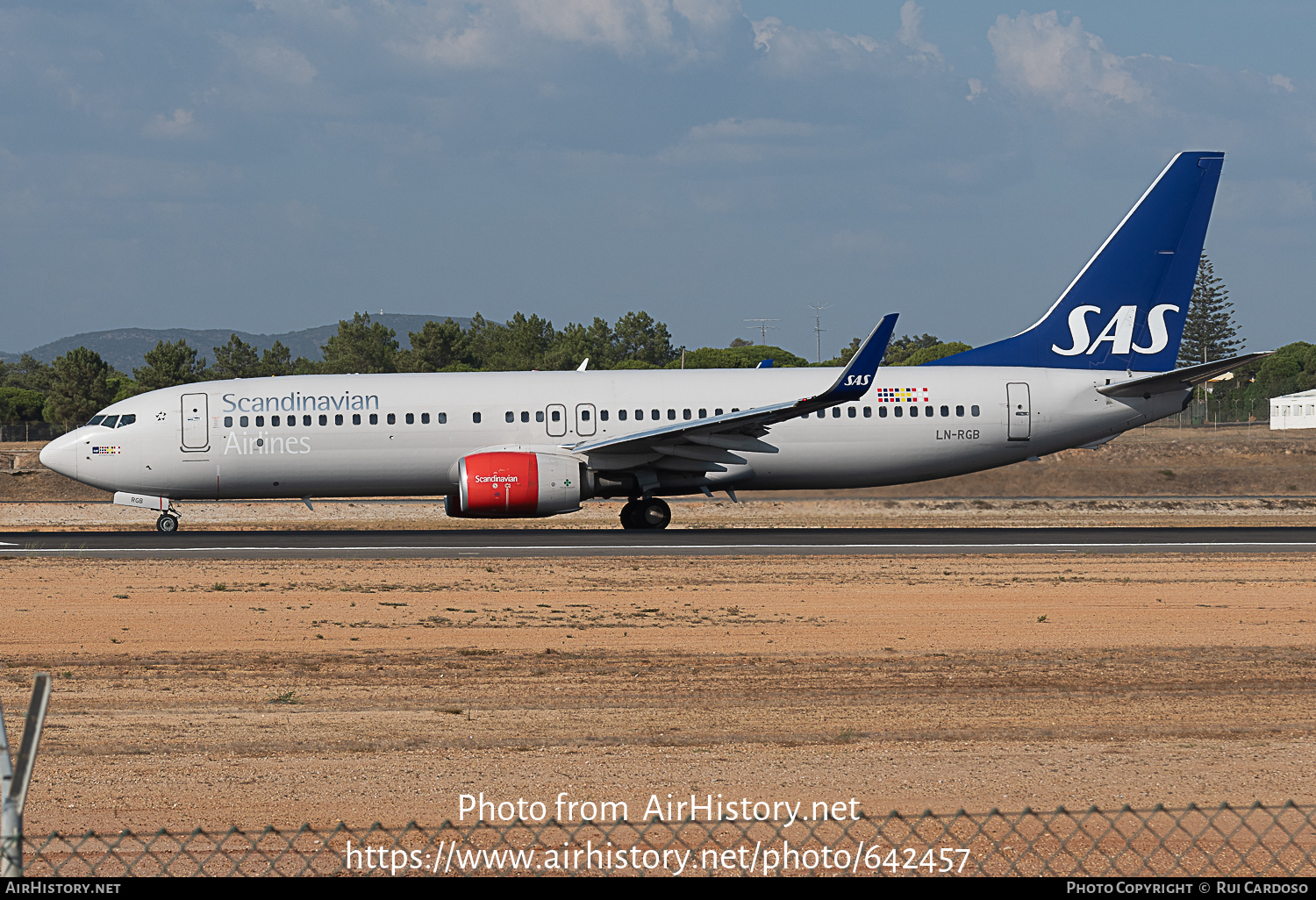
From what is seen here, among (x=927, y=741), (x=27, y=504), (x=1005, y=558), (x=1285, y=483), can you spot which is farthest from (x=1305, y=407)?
(x=927, y=741)

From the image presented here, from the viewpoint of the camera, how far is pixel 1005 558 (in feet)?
72.2

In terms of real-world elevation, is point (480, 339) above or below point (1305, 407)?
above

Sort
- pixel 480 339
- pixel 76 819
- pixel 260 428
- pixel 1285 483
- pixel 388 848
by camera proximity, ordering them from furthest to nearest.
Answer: pixel 480 339, pixel 1285 483, pixel 260 428, pixel 76 819, pixel 388 848

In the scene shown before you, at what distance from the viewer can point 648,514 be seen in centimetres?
2775

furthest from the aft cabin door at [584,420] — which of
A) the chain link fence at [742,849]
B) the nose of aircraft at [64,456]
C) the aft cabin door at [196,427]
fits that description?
the chain link fence at [742,849]

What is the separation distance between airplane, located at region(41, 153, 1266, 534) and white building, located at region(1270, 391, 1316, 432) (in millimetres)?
61202

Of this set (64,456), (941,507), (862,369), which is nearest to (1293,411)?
(941,507)

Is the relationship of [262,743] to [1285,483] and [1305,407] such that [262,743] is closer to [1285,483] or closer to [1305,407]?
[1285,483]

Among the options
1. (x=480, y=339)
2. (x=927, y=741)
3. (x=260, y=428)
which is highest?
(x=480, y=339)

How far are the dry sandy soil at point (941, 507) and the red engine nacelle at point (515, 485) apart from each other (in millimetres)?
5831

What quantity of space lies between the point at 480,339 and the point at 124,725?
464ft

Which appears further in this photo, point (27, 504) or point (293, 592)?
point (27, 504)

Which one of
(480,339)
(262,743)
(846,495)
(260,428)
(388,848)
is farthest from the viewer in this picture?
(480,339)

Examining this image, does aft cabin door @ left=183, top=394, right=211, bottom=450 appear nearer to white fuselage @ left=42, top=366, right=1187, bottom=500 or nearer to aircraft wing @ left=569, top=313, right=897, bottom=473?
white fuselage @ left=42, top=366, right=1187, bottom=500
